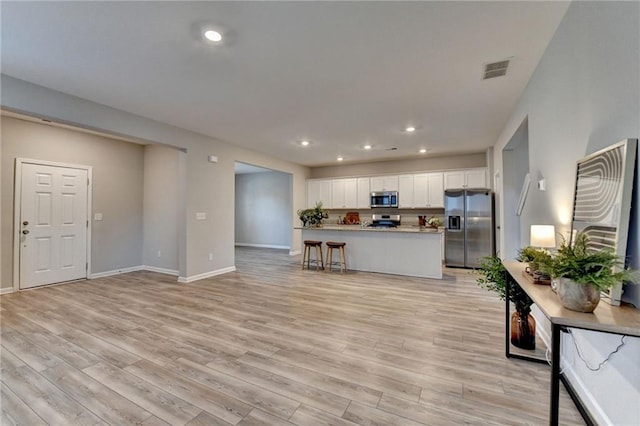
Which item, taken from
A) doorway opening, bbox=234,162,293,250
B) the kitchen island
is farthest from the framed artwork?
doorway opening, bbox=234,162,293,250

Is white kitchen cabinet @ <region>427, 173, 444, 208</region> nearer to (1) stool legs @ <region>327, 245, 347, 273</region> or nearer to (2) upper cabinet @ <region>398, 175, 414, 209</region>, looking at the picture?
(2) upper cabinet @ <region>398, 175, 414, 209</region>

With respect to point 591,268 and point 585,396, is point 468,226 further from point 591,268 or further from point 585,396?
point 591,268

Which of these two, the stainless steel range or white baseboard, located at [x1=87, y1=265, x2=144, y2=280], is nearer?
white baseboard, located at [x1=87, y1=265, x2=144, y2=280]

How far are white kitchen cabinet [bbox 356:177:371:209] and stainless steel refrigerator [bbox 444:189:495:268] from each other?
6.74 ft

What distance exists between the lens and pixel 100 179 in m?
5.43

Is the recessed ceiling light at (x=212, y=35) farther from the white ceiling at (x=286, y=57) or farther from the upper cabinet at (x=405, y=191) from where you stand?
the upper cabinet at (x=405, y=191)

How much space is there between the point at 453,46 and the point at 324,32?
44.6 inches

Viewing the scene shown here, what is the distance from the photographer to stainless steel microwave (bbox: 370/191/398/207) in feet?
24.0

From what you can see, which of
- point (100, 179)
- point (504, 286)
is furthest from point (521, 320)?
point (100, 179)

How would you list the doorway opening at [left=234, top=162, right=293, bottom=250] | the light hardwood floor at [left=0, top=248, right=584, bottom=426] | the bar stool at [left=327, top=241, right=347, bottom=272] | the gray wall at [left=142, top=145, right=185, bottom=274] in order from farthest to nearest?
the doorway opening at [left=234, top=162, right=293, bottom=250]
the gray wall at [left=142, top=145, right=185, bottom=274]
the bar stool at [left=327, top=241, right=347, bottom=272]
the light hardwood floor at [left=0, top=248, right=584, bottom=426]

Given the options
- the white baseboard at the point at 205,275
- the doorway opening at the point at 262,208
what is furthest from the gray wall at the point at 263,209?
the white baseboard at the point at 205,275

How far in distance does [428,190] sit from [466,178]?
2.90 feet

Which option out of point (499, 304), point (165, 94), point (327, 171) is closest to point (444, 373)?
point (499, 304)

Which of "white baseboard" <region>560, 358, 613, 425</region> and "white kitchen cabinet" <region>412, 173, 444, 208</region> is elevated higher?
"white kitchen cabinet" <region>412, 173, 444, 208</region>
